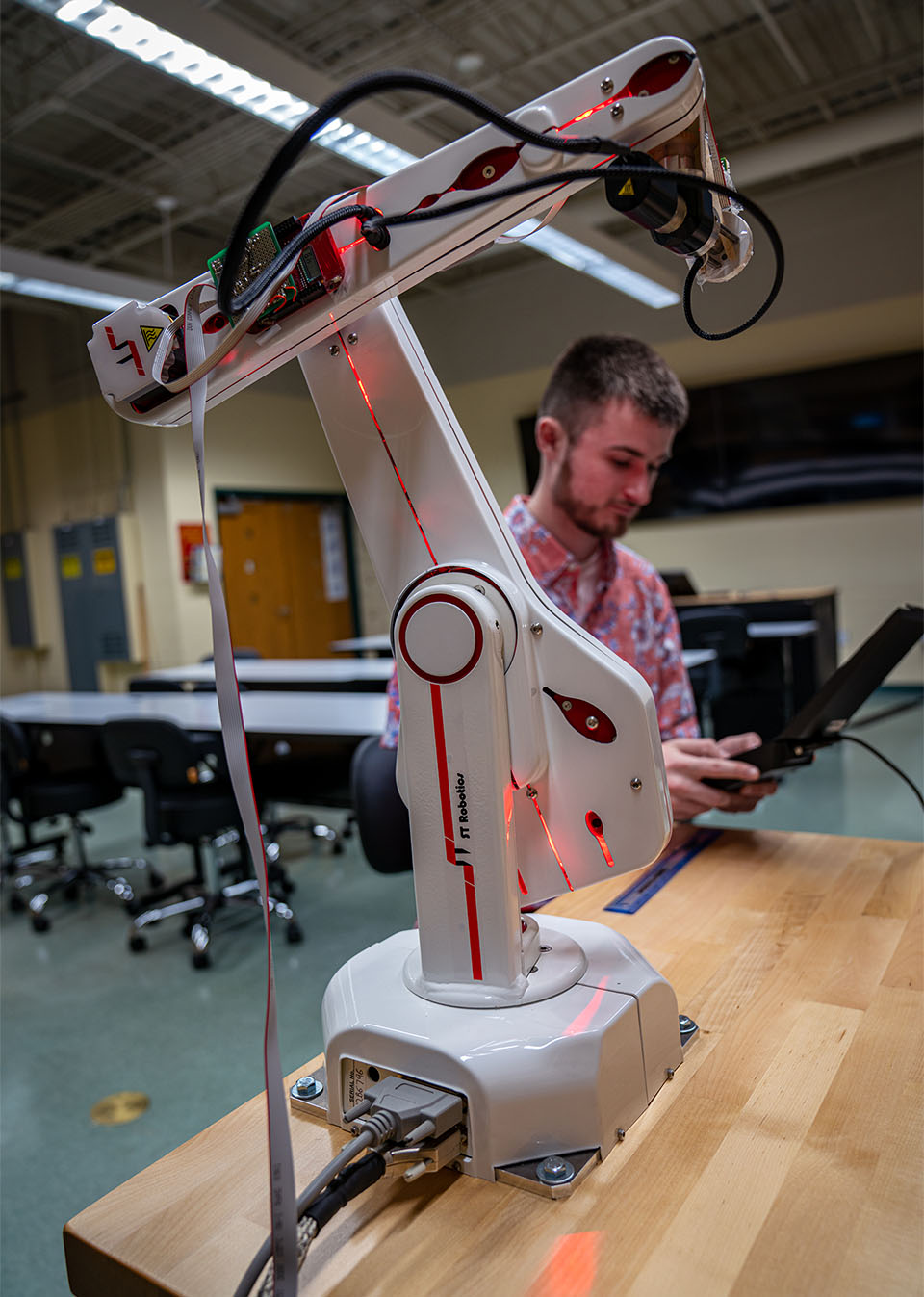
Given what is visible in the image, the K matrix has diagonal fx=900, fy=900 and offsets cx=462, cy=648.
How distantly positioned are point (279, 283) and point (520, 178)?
0.16 meters

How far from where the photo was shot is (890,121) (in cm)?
511

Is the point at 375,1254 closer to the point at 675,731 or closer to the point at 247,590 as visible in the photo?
the point at 675,731

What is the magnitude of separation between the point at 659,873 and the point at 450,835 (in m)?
0.52

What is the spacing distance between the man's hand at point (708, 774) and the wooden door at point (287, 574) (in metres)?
6.80

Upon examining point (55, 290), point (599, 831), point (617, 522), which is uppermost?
point (55, 290)

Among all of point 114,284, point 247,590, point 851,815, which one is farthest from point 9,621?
point 851,815

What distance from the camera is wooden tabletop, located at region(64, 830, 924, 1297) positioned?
47 centimetres

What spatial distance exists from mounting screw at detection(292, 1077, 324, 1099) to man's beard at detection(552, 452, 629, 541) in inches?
33.5

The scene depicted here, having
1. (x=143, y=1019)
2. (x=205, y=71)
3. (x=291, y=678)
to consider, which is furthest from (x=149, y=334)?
A: (x=291, y=678)

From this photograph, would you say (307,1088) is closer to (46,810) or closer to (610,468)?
(610,468)

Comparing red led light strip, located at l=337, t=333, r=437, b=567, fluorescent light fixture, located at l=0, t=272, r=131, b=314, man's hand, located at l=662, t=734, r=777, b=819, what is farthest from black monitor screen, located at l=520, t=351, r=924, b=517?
red led light strip, located at l=337, t=333, r=437, b=567

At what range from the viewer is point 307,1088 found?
663mm

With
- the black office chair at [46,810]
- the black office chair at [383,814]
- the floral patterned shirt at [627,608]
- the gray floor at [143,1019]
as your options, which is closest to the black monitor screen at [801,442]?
the gray floor at [143,1019]

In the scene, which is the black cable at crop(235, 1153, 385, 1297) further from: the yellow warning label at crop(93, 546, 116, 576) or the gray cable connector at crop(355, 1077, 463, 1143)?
the yellow warning label at crop(93, 546, 116, 576)
